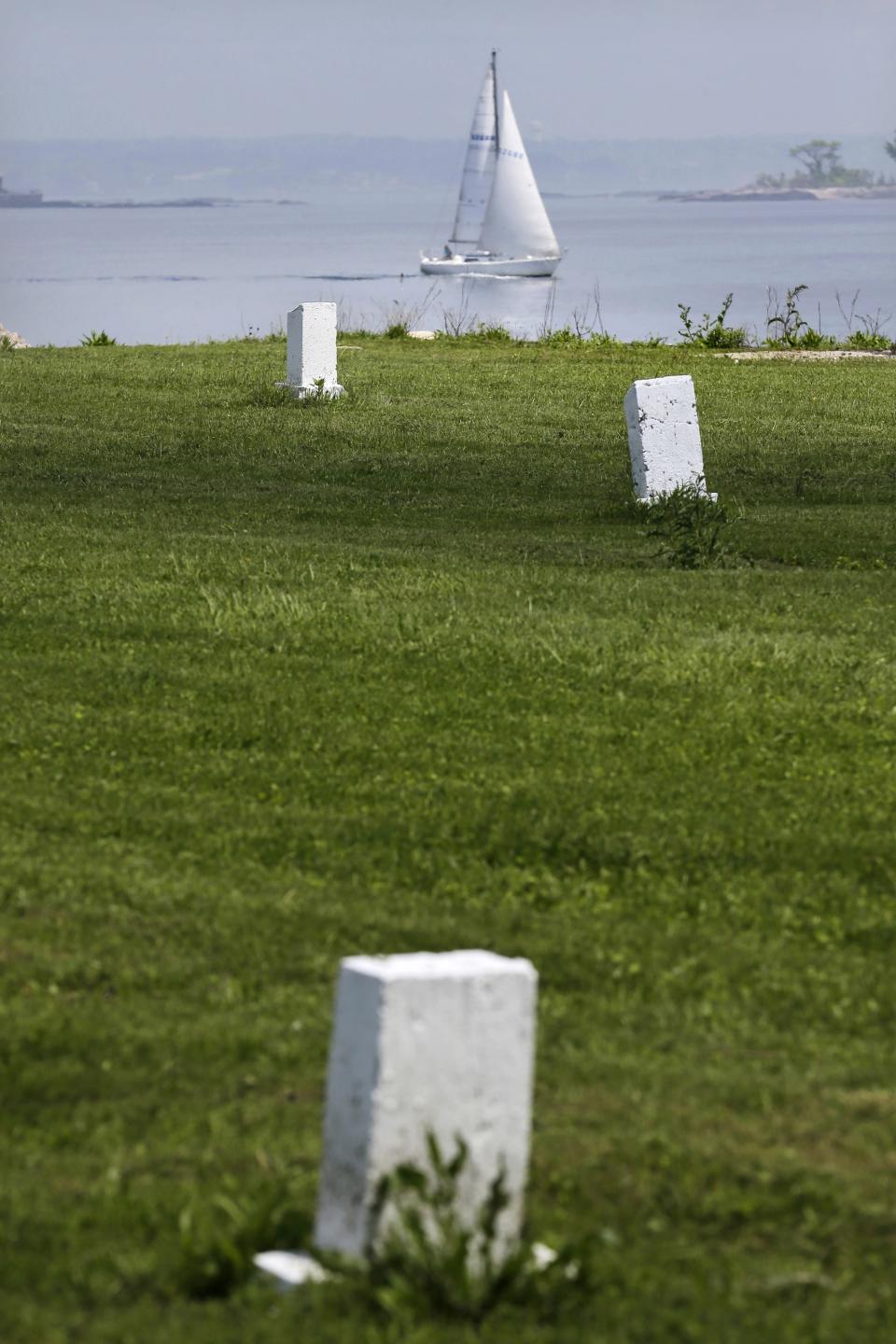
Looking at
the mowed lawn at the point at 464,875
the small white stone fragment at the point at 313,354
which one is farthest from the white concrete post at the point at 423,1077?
the small white stone fragment at the point at 313,354

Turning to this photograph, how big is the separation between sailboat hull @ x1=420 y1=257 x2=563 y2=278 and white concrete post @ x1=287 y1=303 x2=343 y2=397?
61009 mm

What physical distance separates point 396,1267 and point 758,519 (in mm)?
8129

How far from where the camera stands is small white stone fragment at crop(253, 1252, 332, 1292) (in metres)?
2.63

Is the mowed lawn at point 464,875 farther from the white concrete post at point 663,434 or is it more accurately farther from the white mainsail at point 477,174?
the white mainsail at point 477,174

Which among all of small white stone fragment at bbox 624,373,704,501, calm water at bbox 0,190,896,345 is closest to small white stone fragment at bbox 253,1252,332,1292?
small white stone fragment at bbox 624,373,704,501

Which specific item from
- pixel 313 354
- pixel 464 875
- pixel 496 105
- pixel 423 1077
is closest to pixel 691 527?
pixel 464 875

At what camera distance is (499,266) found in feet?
247

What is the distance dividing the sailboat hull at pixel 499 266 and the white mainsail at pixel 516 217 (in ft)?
0.97

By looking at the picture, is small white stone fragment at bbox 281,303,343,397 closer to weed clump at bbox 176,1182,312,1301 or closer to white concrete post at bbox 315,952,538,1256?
weed clump at bbox 176,1182,312,1301

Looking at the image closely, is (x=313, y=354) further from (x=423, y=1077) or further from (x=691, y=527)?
(x=423, y=1077)

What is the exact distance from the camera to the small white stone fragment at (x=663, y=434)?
10.2m

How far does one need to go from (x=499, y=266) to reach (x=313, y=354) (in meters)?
62.0

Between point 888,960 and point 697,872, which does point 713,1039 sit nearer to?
point 888,960

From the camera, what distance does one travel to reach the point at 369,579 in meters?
8.19
